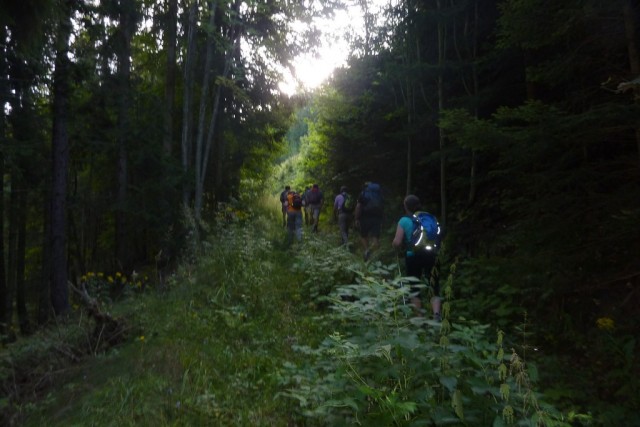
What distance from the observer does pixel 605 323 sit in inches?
243

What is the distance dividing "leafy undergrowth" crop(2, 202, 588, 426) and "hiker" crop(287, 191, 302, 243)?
558 centimetres

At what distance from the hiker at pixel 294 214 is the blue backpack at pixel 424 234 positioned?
24.5 ft

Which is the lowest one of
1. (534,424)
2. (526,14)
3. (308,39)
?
(534,424)

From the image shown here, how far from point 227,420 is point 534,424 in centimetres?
253

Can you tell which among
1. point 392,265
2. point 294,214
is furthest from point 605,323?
point 294,214

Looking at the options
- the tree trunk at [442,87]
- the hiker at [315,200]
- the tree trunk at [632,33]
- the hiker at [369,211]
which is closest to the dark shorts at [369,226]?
the hiker at [369,211]

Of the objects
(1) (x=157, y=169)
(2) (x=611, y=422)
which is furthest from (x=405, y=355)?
(1) (x=157, y=169)

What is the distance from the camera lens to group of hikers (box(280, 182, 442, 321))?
6.66 metres

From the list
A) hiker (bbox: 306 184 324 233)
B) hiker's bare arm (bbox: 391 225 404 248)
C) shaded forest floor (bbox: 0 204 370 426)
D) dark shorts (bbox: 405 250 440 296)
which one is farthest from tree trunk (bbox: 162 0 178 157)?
dark shorts (bbox: 405 250 440 296)

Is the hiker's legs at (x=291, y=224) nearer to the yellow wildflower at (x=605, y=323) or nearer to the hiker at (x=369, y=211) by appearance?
the hiker at (x=369, y=211)

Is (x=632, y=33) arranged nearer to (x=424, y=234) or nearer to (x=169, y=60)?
(x=424, y=234)

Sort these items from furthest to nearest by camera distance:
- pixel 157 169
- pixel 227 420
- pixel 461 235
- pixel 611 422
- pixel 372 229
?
pixel 157 169
pixel 372 229
pixel 461 235
pixel 611 422
pixel 227 420

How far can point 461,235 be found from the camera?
945cm

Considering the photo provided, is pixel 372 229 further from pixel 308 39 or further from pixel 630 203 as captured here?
pixel 308 39
